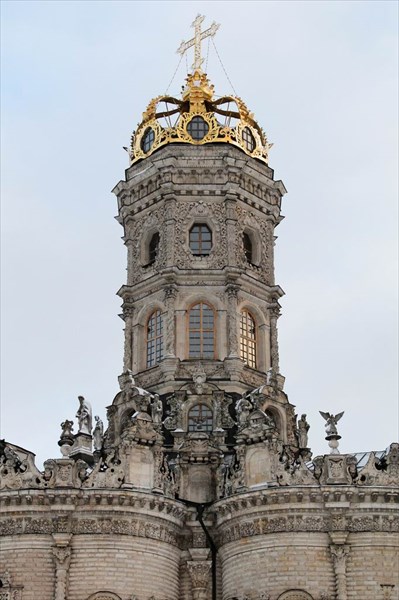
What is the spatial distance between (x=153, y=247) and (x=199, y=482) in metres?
12.4

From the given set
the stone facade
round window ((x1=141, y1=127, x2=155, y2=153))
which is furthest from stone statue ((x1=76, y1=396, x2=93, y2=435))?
round window ((x1=141, y1=127, x2=155, y2=153))

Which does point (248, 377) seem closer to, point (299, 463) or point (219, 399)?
point (219, 399)

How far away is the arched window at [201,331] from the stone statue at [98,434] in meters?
4.75

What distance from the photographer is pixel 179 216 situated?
4788 centimetres

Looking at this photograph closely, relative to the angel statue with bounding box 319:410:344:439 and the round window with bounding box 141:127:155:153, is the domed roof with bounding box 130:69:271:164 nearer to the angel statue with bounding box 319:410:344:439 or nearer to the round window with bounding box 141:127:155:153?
the round window with bounding box 141:127:155:153

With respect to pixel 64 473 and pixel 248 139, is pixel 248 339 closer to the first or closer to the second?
pixel 248 139

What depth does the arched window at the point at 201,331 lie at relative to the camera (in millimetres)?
45469

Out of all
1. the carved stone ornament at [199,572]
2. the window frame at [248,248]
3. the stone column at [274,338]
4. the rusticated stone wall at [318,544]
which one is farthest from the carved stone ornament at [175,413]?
the window frame at [248,248]

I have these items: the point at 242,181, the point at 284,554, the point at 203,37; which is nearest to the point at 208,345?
the point at 242,181

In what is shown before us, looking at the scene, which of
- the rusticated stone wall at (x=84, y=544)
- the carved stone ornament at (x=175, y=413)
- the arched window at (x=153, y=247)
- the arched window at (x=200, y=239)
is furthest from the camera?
the arched window at (x=153, y=247)

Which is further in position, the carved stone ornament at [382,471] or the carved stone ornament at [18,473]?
the carved stone ornament at [18,473]

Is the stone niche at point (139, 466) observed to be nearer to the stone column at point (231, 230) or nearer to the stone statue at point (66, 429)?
the stone statue at point (66, 429)

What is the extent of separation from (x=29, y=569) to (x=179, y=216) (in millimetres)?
17561

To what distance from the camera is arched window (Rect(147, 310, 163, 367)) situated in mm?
46094
